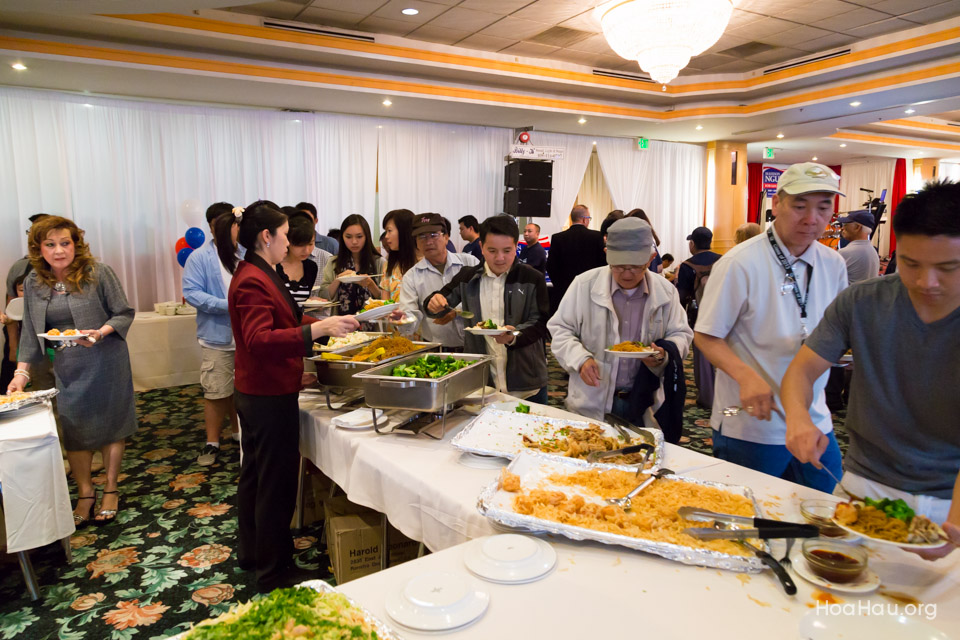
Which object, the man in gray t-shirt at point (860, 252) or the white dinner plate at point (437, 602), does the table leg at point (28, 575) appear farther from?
the man in gray t-shirt at point (860, 252)

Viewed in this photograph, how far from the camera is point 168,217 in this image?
19.6 feet

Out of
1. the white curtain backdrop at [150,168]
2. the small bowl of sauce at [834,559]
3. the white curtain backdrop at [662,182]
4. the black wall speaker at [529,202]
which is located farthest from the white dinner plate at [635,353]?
the white curtain backdrop at [662,182]

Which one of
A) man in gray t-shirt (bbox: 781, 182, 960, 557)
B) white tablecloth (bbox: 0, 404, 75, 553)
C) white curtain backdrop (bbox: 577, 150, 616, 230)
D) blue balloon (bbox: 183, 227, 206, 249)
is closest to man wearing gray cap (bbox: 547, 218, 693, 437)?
man in gray t-shirt (bbox: 781, 182, 960, 557)

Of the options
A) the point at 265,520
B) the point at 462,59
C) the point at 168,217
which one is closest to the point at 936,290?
the point at 265,520

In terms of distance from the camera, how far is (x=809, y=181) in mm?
1598

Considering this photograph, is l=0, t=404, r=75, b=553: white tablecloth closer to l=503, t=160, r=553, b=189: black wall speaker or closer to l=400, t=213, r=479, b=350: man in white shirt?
l=400, t=213, r=479, b=350: man in white shirt

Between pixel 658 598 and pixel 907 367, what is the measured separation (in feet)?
2.35

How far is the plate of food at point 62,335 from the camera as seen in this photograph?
2.48 m

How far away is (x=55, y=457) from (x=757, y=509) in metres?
2.30

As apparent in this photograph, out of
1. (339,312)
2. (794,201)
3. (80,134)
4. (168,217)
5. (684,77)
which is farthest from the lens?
(684,77)

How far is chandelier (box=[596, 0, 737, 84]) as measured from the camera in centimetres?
376

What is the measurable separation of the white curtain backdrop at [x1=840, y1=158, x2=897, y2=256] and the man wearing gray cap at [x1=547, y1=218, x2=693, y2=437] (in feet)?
37.2

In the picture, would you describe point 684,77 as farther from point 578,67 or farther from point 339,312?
point 339,312

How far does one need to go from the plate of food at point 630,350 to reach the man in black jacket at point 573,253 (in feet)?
9.93
